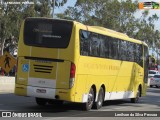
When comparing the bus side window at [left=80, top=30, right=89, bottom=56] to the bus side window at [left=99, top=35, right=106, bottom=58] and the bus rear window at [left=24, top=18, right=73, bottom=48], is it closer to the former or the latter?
the bus rear window at [left=24, top=18, right=73, bottom=48]

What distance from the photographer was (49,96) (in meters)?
16.8

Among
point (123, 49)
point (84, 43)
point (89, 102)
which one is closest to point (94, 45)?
point (84, 43)

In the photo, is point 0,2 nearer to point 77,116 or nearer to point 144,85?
point 144,85

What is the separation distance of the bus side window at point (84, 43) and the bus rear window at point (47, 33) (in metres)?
0.65

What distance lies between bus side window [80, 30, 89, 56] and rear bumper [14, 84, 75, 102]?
1.65 metres

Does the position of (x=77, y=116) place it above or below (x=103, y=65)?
below

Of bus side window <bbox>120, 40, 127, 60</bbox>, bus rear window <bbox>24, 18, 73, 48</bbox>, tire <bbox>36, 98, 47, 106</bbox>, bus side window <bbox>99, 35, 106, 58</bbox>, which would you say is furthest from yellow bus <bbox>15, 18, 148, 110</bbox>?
bus side window <bbox>120, 40, 127, 60</bbox>

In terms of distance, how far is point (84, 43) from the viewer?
1764 centimetres

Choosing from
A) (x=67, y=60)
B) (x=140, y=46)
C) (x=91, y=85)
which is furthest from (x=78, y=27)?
(x=140, y=46)

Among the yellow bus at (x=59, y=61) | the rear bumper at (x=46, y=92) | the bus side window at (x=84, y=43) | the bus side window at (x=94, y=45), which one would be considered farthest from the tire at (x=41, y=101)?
the bus side window at (x=84, y=43)

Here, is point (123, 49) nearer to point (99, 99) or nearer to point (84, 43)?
point (99, 99)

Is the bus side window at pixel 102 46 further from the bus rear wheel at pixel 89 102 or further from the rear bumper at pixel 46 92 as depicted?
the rear bumper at pixel 46 92

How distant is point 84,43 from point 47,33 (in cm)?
145

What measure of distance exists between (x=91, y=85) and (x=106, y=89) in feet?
6.60
